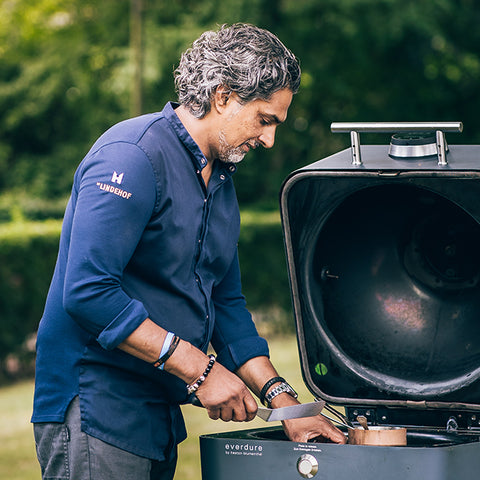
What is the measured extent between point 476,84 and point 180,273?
15.5 m

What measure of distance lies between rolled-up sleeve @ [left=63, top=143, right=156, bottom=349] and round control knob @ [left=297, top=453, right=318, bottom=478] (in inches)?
20.0

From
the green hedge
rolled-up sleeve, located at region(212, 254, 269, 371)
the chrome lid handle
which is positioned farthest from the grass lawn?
the chrome lid handle

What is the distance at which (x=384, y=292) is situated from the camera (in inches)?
103

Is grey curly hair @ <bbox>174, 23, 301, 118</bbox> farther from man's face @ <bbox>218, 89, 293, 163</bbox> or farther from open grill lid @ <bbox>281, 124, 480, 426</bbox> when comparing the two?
open grill lid @ <bbox>281, 124, 480, 426</bbox>

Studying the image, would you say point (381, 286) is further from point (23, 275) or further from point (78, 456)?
point (23, 275)

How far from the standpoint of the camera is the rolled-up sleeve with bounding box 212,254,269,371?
2670 millimetres

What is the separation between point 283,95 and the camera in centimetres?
240

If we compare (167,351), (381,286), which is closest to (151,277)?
(167,351)

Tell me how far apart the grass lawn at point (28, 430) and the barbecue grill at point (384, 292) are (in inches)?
133

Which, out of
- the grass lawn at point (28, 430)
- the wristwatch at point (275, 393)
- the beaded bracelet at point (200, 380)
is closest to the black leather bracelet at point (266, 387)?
the wristwatch at point (275, 393)

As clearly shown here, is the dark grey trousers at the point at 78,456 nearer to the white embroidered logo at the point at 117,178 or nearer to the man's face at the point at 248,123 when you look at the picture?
the white embroidered logo at the point at 117,178

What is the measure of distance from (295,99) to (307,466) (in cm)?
1508

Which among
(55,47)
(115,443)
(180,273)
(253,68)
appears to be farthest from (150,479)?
(55,47)

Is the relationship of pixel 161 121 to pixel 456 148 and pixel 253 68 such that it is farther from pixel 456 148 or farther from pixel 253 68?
pixel 456 148
